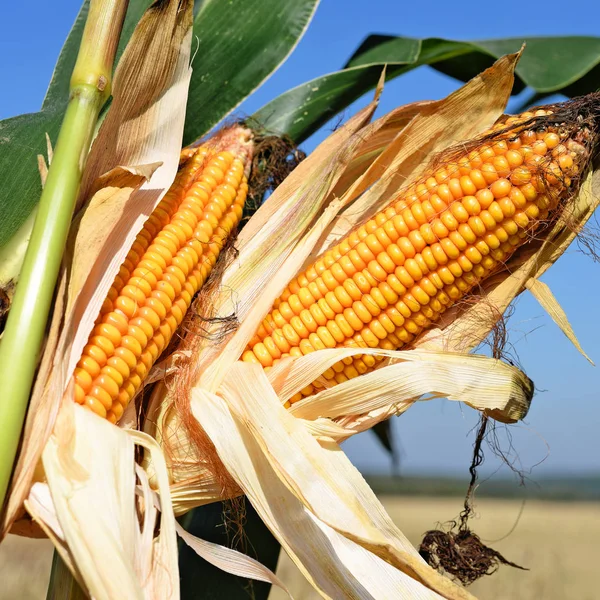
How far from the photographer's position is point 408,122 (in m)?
1.07

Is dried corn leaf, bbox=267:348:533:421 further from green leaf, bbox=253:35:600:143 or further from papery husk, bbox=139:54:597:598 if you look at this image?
green leaf, bbox=253:35:600:143

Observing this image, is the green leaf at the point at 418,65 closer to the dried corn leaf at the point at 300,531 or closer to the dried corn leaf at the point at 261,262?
the dried corn leaf at the point at 261,262

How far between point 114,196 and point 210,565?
789 millimetres

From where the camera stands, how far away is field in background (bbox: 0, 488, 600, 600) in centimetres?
314

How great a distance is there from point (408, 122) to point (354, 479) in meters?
0.62

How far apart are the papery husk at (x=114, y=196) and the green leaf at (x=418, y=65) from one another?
42 cm

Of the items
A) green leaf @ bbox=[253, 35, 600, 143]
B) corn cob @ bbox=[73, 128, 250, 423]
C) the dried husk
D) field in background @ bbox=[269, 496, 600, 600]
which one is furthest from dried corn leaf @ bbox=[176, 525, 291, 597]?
green leaf @ bbox=[253, 35, 600, 143]

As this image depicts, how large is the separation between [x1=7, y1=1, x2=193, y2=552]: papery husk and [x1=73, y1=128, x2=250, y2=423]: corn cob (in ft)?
0.15

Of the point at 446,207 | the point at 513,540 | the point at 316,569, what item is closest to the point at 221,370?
the point at 316,569

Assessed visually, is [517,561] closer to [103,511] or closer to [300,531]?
[300,531]

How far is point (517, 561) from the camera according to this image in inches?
171

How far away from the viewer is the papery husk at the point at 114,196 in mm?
705

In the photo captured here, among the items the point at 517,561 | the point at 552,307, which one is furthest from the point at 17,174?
the point at 517,561

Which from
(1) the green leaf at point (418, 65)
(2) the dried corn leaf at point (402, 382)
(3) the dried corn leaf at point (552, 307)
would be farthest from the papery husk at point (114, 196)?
(3) the dried corn leaf at point (552, 307)
